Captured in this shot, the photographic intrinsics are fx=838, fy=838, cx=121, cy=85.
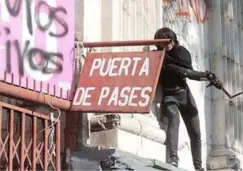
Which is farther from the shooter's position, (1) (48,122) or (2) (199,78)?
(2) (199,78)

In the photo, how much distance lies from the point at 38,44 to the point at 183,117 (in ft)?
8.44

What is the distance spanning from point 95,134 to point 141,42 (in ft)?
3.54

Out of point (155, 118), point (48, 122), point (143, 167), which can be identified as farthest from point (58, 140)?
point (155, 118)

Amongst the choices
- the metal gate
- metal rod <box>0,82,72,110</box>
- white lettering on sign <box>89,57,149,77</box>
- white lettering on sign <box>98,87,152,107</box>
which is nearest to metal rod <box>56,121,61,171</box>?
the metal gate

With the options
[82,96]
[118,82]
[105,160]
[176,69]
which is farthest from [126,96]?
[176,69]

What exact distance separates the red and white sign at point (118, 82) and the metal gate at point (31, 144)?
35 centimetres

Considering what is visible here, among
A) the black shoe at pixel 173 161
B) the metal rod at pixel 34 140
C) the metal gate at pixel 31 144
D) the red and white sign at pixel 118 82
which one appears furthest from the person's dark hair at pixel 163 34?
the metal rod at pixel 34 140

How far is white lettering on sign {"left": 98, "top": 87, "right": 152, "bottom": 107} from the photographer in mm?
7750

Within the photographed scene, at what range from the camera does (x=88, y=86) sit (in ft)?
26.4

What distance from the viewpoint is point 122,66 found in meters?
8.02

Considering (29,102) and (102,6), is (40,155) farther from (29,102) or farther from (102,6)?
(102,6)

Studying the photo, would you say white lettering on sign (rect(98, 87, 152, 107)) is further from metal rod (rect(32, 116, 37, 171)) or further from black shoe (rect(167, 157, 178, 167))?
black shoe (rect(167, 157, 178, 167))

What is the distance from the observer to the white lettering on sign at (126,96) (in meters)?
7.75

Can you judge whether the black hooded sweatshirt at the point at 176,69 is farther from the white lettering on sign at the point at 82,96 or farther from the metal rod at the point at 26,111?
the metal rod at the point at 26,111
